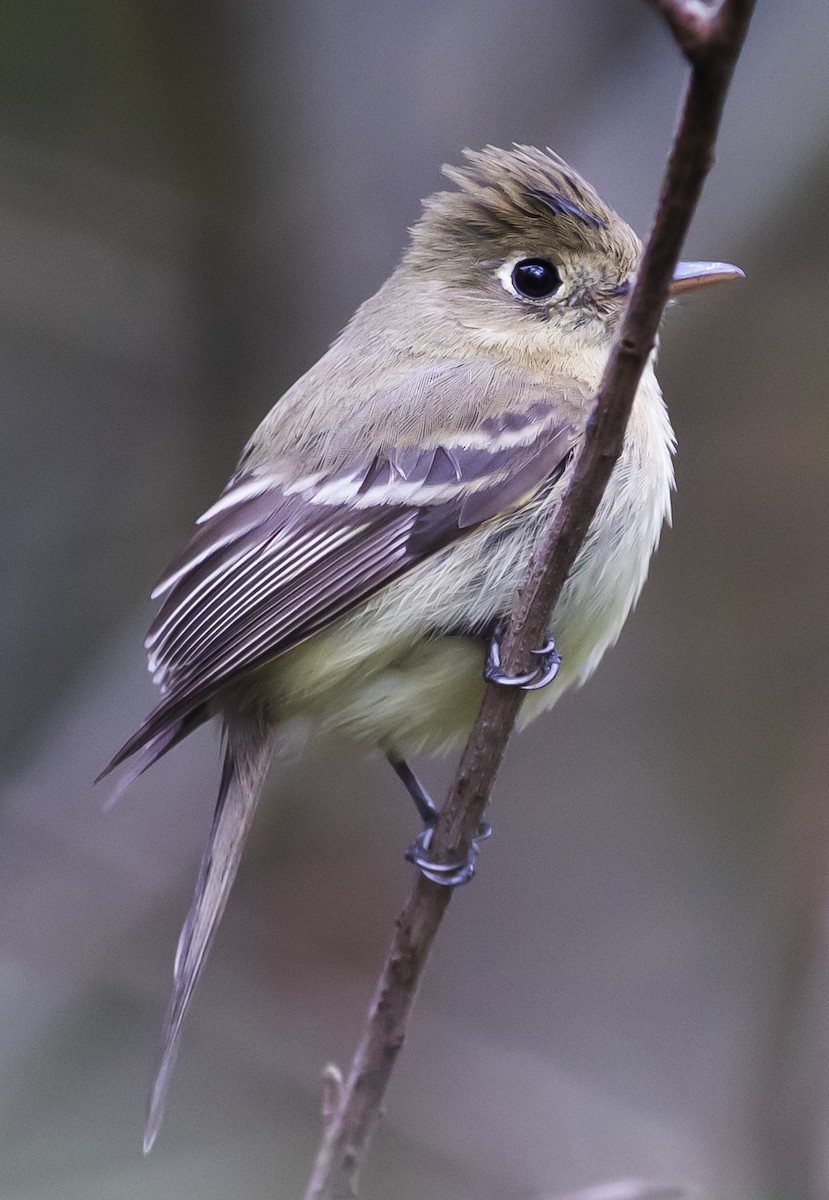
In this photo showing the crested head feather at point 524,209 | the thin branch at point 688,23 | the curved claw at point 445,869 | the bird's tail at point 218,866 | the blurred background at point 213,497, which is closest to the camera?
the thin branch at point 688,23

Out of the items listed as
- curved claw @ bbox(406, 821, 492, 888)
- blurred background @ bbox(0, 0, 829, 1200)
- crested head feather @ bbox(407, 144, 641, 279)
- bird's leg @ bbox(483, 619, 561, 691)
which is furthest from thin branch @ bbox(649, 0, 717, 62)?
blurred background @ bbox(0, 0, 829, 1200)

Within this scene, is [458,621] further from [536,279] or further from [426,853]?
[536,279]

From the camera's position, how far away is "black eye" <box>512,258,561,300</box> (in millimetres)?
2938

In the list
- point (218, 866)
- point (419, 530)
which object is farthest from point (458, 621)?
point (218, 866)

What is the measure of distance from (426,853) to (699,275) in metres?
1.20

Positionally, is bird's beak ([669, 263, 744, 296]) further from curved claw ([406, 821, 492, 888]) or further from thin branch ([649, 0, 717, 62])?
thin branch ([649, 0, 717, 62])

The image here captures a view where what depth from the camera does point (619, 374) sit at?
5.43 feet

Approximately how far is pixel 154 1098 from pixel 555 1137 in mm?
1341

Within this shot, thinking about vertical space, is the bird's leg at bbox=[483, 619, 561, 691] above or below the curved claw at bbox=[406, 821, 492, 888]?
above

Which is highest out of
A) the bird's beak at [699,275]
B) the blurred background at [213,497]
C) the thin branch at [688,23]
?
the thin branch at [688,23]

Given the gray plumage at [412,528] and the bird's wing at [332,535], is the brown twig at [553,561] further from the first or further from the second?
the bird's wing at [332,535]

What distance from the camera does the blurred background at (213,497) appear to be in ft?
12.6

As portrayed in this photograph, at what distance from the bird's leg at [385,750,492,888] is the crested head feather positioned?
3.93 feet

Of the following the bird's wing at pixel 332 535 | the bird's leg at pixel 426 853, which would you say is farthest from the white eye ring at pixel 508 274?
the bird's leg at pixel 426 853
